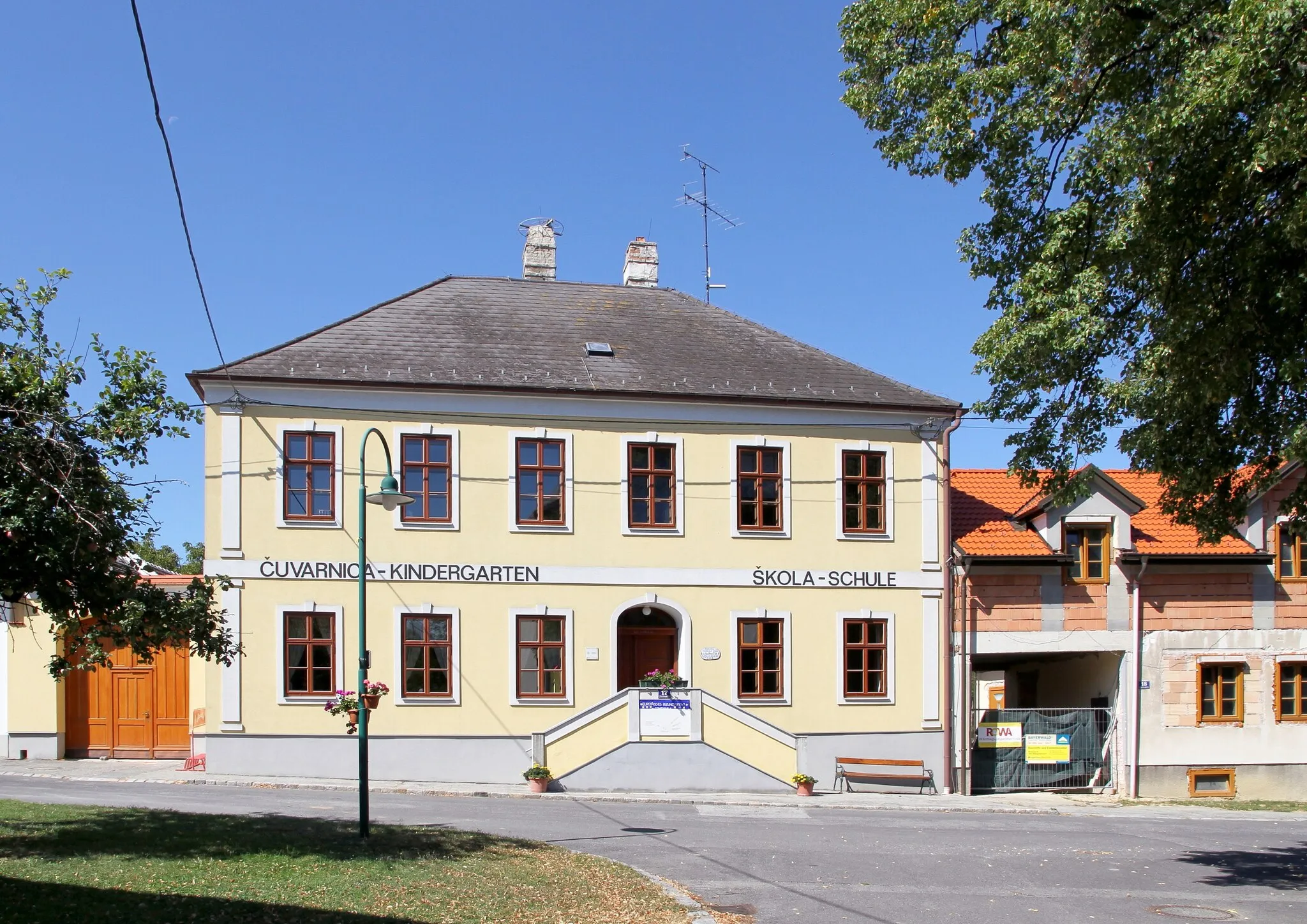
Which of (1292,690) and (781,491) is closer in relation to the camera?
(781,491)

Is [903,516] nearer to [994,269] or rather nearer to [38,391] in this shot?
[994,269]

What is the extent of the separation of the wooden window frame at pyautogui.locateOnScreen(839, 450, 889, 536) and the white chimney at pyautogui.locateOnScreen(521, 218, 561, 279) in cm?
890

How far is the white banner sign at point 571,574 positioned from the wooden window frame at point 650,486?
85 cm

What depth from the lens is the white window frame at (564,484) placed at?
24.9 metres

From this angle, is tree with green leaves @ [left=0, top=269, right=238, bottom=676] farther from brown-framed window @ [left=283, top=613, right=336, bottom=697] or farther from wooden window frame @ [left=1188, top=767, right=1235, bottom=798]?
wooden window frame @ [left=1188, top=767, right=1235, bottom=798]

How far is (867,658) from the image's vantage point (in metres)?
26.0

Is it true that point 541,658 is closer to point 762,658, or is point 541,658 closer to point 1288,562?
point 762,658

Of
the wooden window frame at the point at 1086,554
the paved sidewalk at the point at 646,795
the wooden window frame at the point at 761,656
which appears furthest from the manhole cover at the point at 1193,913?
the wooden window frame at the point at 1086,554

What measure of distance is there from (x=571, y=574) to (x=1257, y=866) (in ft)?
42.7

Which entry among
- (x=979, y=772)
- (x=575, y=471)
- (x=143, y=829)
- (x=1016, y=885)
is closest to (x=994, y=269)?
(x=1016, y=885)

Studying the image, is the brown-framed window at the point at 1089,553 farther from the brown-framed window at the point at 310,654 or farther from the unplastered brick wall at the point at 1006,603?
the brown-framed window at the point at 310,654

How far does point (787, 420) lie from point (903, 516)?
312 centimetres

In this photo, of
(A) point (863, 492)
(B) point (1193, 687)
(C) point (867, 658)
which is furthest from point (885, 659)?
(B) point (1193, 687)

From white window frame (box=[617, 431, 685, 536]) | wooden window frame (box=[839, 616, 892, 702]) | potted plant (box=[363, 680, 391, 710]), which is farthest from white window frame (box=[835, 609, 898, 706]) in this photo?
potted plant (box=[363, 680, 391, 710])
